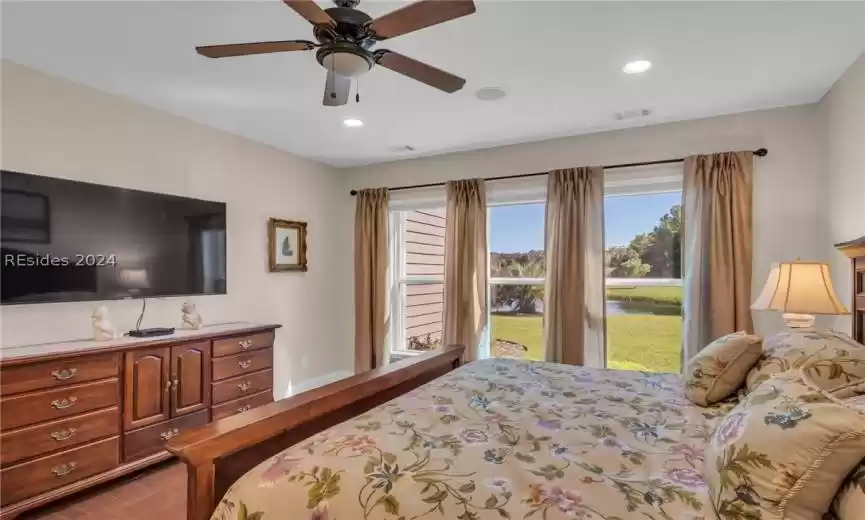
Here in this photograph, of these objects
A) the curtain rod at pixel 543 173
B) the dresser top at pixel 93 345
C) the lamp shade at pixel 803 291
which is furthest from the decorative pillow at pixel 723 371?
the dresser top at pixel 93 345

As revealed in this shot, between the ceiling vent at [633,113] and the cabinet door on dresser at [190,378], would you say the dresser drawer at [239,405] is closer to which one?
the cabinet door on dresser at [190,378]

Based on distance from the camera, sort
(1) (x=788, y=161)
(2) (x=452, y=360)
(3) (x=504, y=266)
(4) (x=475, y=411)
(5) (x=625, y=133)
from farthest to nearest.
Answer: (3) (x=504, y=266)
(5) (x=625, y=133)
(1) (x=788, y=161)
(2) (x=452, y=360)
(4) (x=475, y=411)

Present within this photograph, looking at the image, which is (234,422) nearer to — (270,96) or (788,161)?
(270,96)

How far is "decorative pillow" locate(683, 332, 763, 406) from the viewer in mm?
1873

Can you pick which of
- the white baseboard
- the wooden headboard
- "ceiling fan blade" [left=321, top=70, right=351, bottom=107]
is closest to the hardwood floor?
the white baseboard

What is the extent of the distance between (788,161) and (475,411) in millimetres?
3126

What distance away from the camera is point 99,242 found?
291cm

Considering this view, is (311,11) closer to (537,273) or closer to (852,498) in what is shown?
(852,498)

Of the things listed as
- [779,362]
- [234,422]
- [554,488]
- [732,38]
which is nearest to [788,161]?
[732,38]

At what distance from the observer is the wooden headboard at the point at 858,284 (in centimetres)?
227

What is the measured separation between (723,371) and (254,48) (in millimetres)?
2332

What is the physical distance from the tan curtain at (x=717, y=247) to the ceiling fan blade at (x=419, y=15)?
2.71m

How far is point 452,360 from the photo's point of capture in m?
2.87

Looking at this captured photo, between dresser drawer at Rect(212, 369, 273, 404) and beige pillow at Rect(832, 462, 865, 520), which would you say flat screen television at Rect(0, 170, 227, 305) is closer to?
dresser drawer at Rect(212, 369, 273, 404)
